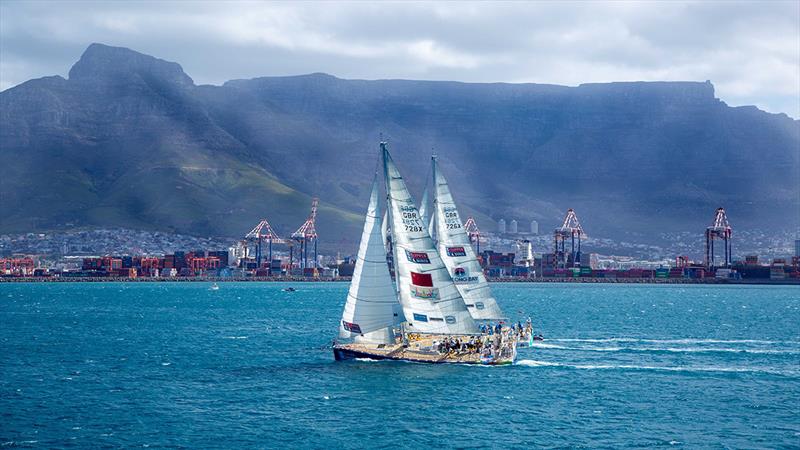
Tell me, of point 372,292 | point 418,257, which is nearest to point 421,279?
point 418,257

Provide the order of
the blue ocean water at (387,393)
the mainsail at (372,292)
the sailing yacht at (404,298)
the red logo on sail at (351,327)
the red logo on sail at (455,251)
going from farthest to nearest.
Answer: the red logo on sail at (455,251), the red logo on sail at (351,327), the mainsail at (372,292), the sailing yacht at (404,298), the blue ocean water at (387,393)

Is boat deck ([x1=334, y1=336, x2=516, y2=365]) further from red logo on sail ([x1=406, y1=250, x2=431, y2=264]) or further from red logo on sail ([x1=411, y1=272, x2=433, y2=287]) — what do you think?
red logo on sail ([x1=406, y1=250, x2=431, y2=264])

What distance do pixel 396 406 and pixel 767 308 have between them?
130 m

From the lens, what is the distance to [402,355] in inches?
2933

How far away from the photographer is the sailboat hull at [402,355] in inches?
2931

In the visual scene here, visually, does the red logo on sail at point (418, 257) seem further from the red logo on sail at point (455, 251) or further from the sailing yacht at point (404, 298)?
the red logo on sail at point (455, 251)

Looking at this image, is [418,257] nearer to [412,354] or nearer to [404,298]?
[404,298]

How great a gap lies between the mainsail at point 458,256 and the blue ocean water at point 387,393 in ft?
18.0

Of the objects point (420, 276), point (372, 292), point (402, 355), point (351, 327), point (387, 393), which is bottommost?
point (387, 393)

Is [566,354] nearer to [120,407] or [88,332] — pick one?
[120,407]

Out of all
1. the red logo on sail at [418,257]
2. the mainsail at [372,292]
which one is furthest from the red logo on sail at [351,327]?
the red logo on sail at [418,257]

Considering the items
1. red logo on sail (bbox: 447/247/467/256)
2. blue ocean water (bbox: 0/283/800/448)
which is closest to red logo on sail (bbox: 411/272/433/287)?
blue ocean water (bbox: 0/283/800/448)

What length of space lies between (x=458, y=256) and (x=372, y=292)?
14252 mm

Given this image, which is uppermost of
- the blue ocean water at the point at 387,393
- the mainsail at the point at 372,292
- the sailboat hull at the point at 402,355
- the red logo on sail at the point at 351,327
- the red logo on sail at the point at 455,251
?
the red logo on sail at the point at 455,251
